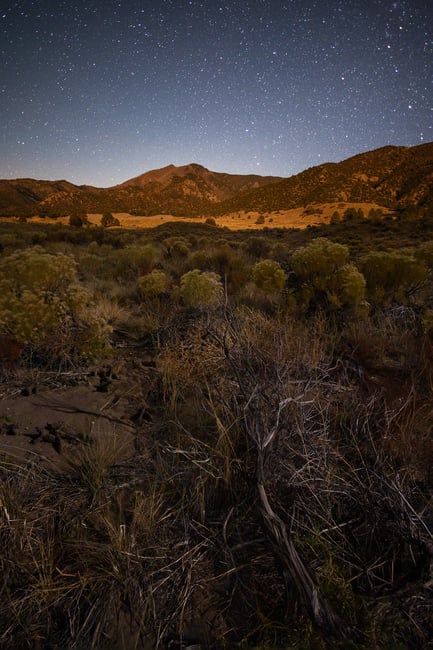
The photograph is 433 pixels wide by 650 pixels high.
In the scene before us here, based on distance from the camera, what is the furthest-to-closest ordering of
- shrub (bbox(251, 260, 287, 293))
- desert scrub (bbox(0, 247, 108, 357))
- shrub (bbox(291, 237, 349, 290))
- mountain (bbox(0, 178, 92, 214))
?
mountain (bbox(0, 178, 92, 214)) → shrub (bbox(251, 260, 287, 293)) → shrub (bbox(291, 237, 349, 290)) → desert scrub (bbox(0, 247, 108, 357))

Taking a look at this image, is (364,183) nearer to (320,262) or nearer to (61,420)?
(320,262)

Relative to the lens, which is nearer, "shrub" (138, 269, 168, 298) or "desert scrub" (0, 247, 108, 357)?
"desert scrub" (0, 247, 108, 357)

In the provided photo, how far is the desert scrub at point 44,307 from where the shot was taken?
398cm

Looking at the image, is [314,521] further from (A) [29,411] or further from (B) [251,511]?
(A) [29,411]

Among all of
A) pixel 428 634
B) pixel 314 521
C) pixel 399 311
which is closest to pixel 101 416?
pixel 314 521

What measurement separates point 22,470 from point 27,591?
936 mm

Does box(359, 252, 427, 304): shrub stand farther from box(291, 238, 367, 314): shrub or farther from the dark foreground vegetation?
the dark foreground vegetation

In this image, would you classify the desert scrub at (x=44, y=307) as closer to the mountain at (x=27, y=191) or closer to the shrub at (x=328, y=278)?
the shrub at (x=328, y=278)

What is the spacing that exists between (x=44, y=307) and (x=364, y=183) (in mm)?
58235

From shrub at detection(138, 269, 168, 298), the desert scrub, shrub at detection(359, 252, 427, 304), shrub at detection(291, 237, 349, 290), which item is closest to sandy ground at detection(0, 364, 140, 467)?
the desert scrub

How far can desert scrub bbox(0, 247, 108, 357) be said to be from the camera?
3.98m

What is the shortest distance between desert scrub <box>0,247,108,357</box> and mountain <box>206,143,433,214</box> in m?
47.6

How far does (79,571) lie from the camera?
165cm

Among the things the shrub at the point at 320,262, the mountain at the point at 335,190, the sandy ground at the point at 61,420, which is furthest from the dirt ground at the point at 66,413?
the mountain at the point at 335,190
